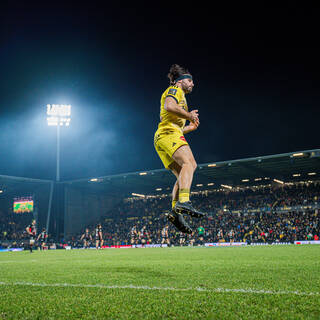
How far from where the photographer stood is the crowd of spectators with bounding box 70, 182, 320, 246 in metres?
31.4

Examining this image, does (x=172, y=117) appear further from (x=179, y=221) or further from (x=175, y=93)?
(x=179, y=221)

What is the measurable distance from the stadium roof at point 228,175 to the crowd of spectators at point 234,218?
1596 millimetres

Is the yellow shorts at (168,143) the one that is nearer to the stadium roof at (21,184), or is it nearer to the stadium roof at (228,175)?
the stadium roof at (228,175)

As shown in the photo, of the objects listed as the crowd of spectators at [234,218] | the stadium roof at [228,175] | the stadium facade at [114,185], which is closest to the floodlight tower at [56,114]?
the stadium facade at [114,185]

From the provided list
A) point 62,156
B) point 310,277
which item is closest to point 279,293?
point 310,277

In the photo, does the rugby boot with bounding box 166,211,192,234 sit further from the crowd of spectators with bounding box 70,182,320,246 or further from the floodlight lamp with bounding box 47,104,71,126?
the floodlight lamp with bounding box 47,104,71,126

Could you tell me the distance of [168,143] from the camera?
4625 mm

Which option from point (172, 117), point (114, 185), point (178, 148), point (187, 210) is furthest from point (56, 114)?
point (187, 210)

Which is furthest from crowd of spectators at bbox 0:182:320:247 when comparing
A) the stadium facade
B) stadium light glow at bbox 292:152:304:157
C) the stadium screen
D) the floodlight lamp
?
the floodlight lamp

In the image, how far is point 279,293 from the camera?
2938 mm

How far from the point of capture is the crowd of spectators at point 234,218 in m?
31.4

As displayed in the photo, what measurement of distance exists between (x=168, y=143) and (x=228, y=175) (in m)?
35.1

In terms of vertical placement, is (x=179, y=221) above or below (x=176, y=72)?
below

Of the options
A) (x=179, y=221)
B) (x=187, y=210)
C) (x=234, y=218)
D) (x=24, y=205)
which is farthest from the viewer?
(x=24, y=205)
